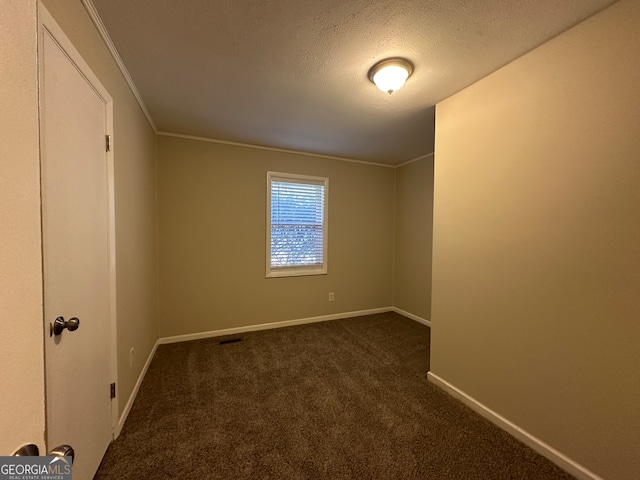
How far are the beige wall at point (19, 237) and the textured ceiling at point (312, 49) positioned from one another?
116 cm

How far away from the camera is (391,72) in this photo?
175 centimetres

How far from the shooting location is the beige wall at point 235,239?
3141mm

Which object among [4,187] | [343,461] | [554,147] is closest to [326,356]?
[343,461]

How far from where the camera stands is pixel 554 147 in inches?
60.0

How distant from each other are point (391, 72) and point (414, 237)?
272cm

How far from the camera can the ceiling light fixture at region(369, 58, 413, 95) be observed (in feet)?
5.67

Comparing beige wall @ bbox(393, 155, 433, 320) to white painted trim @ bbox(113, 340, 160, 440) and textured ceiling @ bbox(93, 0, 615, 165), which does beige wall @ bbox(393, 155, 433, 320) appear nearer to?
textured ceiling @ bbox(93, 0, 615, 165)

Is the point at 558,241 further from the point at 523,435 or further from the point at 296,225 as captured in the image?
the point at 296,225

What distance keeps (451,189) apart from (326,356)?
207 centimetres

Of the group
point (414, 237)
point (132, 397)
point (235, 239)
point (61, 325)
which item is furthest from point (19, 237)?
point (414, 237)

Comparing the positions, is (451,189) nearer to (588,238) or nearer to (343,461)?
(588,238)

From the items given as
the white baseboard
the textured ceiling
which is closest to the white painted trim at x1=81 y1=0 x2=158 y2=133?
the textured ceiling

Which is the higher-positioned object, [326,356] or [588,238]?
[588,238]

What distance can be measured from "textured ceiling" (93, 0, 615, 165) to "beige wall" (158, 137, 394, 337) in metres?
0.73
